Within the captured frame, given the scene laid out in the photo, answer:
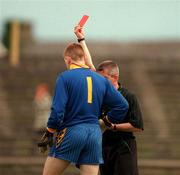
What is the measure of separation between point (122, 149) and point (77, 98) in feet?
3.61

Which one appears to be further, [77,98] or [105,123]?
[105,123]

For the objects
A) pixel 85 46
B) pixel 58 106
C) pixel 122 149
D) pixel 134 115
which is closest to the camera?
pixel 58 106

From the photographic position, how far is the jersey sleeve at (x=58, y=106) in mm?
8516

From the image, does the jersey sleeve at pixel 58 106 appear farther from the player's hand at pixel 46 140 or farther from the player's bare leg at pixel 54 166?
the player's bare leg at pixel 54 166

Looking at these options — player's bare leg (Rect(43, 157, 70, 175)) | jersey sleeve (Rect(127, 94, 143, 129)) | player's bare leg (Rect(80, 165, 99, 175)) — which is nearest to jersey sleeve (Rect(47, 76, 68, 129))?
player's bare leg (Rect(43, 157, 70, 175))

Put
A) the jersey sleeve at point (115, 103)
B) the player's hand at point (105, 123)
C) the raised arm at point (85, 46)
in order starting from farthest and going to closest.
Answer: the player's hand at point (105, 123) < the raised arm at point (85, 46) < the jersey sleeve at point (115, 103)

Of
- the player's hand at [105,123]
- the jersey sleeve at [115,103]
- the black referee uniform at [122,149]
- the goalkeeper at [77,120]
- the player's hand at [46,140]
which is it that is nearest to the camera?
the goalkeeper at [77,120]

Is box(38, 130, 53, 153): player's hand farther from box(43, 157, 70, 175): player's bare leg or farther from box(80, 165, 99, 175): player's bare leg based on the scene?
box(80, 165, 99, 175): player's bare leg

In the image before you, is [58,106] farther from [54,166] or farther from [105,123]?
[105,123]

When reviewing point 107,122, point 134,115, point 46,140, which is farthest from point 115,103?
point 46,140

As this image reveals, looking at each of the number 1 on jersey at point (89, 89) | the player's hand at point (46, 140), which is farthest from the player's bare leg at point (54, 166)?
the number 1 on jersey at point (89, 89)

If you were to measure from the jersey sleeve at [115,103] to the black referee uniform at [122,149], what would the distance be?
0.88 feet

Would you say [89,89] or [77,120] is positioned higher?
[89,89]

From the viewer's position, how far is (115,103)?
902 centimetres
